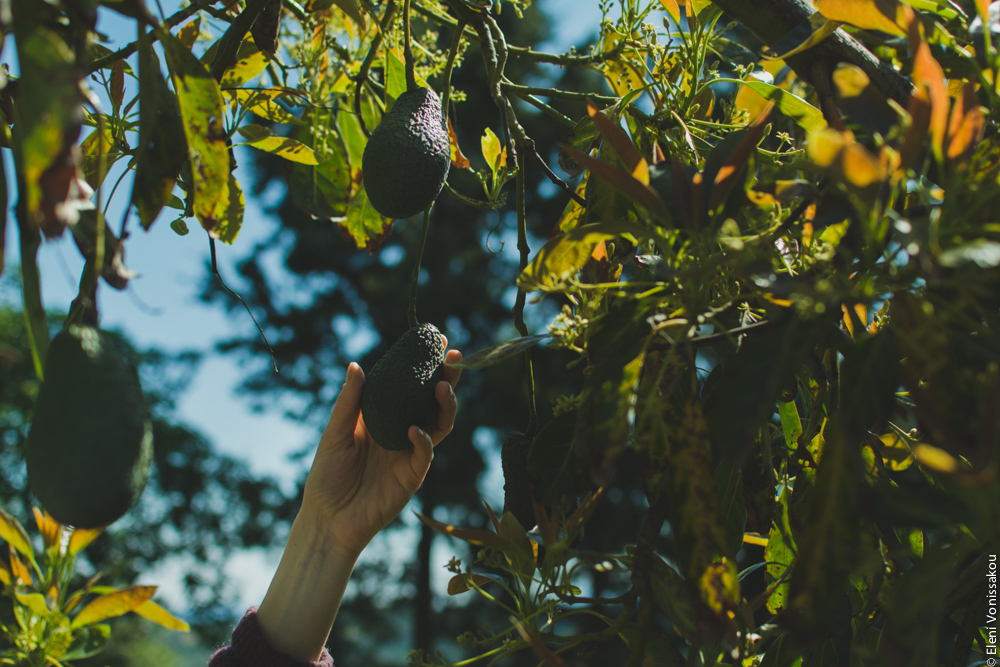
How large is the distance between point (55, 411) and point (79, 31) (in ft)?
0.68

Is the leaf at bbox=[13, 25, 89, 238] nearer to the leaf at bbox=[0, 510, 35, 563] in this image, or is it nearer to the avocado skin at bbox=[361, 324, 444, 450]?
the avocado skin at bbox=[361, 324, 444, 450]

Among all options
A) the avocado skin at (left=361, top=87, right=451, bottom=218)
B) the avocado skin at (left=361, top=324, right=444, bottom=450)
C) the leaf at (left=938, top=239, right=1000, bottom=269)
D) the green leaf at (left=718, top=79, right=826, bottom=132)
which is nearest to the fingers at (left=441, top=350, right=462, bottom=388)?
the avocado skin at (left=361, top=324, right=444, bottom=450)

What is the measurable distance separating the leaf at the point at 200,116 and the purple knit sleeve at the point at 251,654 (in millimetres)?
734

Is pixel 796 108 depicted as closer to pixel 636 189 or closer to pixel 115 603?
pixel 636 189

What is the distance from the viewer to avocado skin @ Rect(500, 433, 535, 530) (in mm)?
600

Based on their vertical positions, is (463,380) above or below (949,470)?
above

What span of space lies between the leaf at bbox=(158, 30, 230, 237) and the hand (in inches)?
16.9

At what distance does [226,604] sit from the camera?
888cm

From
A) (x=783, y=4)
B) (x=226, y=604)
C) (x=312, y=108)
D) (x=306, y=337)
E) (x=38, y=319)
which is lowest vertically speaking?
(x=38, y=319)

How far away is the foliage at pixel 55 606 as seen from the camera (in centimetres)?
70

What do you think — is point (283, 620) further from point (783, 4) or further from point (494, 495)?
point (494, 495)

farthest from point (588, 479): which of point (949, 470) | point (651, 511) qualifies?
point (949, 470)

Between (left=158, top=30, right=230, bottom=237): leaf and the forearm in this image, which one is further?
the forearm

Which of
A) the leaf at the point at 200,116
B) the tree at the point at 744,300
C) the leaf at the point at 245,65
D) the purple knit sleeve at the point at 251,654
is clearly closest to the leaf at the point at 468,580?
the tree at the point at 744,300
